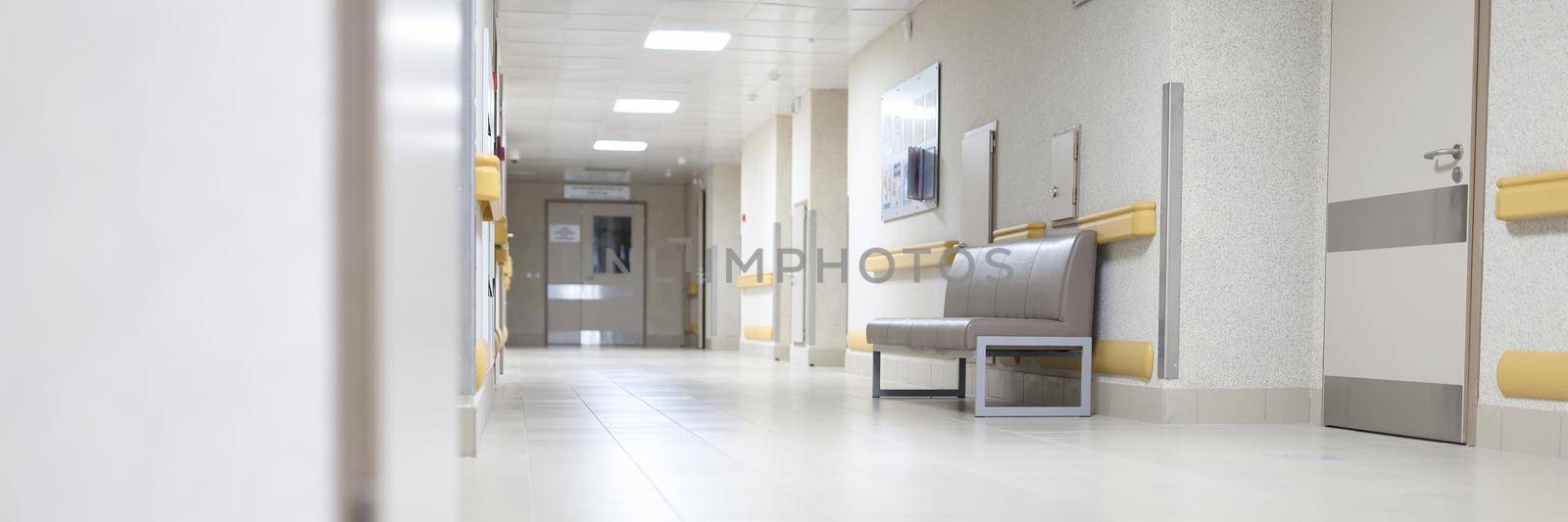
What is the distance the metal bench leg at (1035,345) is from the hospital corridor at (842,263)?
20mm

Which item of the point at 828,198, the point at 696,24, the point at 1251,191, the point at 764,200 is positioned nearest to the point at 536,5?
the point at 696,24

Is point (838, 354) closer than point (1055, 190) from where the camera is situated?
No

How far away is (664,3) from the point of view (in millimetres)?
8594

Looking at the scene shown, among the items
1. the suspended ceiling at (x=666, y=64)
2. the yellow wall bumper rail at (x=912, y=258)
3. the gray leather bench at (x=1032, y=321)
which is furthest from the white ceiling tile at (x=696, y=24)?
the gray leather bench at (x=1032, y=321)

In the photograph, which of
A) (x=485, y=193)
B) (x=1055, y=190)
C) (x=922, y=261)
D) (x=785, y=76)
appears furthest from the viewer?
(x=785, y=76)

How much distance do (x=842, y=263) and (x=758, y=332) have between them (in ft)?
10.6

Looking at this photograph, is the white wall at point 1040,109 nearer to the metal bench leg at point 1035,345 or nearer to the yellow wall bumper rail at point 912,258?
the yellow wall bumper rail at point 912,258

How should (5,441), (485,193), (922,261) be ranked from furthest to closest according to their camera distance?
(922,261) < (485,193) < (5,441)

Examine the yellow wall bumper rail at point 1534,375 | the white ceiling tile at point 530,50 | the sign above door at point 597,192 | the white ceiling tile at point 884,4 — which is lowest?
the yellow wall bumper rail at point 1534,375

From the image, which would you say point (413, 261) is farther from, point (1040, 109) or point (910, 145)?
point (910, 145)

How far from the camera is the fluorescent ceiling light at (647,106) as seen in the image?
12.7 meters

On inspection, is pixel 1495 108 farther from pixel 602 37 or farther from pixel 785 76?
pixel 785 76

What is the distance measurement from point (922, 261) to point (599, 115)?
6.38 m

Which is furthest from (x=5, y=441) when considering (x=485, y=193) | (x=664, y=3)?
(x=664, y=3)
